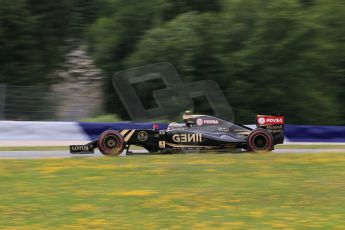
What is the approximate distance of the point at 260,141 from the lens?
1389 centimetres

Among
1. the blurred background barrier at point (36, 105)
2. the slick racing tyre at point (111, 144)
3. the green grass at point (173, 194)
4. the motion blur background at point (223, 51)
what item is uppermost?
the motion blur background at point (223, 51)

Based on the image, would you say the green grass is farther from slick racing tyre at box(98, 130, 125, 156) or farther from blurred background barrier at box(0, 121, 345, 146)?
blurred background barrier at box(0, 121, 345, 146)

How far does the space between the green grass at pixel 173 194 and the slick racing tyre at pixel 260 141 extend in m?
1.64

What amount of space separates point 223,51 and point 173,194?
1743 cm

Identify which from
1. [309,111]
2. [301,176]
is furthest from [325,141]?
[301,176]

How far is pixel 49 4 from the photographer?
28.1m

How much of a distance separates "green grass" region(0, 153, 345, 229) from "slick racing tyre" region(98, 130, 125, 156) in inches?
59.3

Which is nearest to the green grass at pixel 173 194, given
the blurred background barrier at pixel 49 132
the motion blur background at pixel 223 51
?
the blurred background barrier at pixel 49 132

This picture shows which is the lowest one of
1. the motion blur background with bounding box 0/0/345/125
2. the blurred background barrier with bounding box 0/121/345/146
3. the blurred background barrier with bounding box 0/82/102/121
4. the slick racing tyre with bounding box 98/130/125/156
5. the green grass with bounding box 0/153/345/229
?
the green grass with bounding box 0/153/345/229

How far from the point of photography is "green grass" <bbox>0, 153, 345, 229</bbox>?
6648 millimetres

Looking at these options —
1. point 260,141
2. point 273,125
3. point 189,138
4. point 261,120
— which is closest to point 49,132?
point 189,138

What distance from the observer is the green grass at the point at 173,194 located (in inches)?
262

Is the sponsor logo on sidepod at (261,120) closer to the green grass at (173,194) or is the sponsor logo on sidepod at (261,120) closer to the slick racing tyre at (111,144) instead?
the green grass at (173,194)

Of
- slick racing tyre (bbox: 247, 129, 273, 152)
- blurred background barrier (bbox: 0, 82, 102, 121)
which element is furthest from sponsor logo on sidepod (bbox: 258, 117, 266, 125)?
blurred background barrier (bbox: 0, 82, 102, 121)
